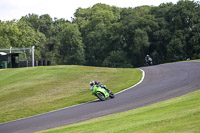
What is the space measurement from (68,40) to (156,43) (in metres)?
26.3

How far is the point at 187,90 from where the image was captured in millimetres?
18609

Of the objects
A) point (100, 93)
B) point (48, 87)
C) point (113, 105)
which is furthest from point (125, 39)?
point (113, 105)

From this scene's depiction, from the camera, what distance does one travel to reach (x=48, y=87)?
2681cm

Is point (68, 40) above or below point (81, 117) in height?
above

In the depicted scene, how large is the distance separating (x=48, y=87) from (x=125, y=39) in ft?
179

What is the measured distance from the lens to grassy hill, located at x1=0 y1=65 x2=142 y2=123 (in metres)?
20.5

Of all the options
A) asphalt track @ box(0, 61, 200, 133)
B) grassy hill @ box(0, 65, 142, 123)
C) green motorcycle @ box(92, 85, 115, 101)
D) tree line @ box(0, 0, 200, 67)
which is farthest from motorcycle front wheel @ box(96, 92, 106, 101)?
tree line @ box(0, 0, 200, 67)

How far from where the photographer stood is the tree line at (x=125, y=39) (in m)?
70.4

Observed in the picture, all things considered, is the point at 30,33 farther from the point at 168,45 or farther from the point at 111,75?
the point at 111,75

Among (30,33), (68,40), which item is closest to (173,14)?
(68,40)

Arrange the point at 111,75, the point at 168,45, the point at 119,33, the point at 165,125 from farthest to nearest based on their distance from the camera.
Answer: the point at 119,33, the point at 168,45, the point at 111,75, the point at 165,125

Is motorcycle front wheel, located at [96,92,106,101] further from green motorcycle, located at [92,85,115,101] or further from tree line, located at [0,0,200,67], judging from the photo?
tree line, located at [0,0,200,67]

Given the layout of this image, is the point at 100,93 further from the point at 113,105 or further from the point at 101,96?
the point at 113,105

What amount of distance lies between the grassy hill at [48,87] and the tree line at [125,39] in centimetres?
3845
